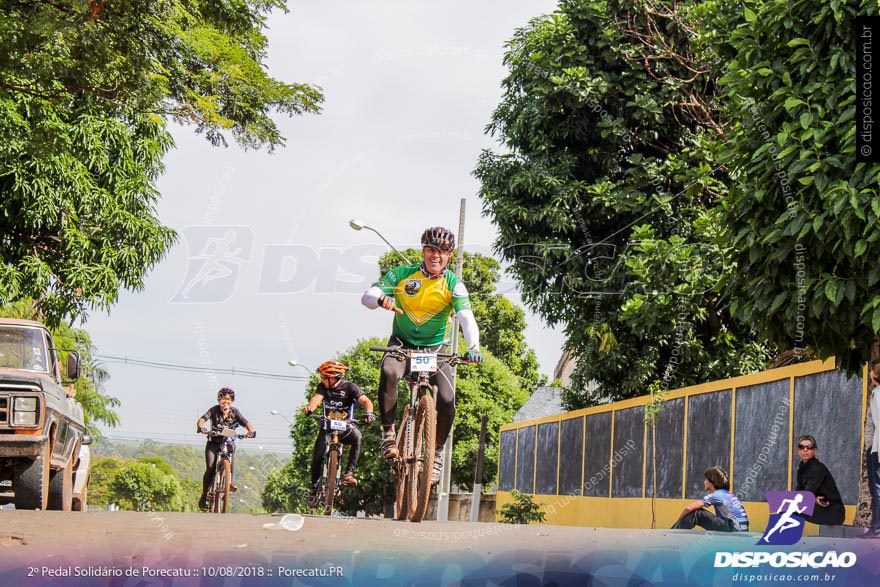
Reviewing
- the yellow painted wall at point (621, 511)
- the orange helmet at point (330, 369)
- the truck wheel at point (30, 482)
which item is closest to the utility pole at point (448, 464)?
the yellow painted wall at point (621, 511)

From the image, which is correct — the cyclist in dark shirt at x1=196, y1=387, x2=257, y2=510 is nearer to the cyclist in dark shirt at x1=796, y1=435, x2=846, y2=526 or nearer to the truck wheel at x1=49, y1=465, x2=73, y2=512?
the truck wheel at x1=49, y1=465, x2=73, y2=512

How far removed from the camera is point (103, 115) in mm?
21375

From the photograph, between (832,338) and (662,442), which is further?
(662,442)

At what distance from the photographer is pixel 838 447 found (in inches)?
540

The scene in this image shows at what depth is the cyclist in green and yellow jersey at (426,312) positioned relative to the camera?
9.60 metres

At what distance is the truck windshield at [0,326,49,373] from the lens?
468 inches

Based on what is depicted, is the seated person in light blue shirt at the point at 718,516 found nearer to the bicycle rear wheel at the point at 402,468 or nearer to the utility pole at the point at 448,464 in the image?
the bicycle rear wheel at the point at 402,468

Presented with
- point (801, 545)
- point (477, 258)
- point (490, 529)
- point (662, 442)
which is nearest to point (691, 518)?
point (490, 529)

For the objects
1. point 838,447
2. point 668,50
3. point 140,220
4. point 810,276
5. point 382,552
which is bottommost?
point 382,552

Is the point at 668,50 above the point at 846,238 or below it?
above

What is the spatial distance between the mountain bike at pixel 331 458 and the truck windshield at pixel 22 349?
9.66ft

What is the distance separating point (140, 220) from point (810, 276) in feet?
46.3

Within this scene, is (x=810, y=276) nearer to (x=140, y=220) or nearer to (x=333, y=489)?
(x=333, y=489)

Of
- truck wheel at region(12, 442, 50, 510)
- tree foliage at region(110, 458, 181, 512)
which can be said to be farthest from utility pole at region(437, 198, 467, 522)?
tree foliage at region(110, 458, 181, 512)
